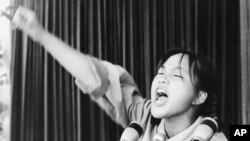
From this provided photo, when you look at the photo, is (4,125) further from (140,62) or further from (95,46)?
(140,62)

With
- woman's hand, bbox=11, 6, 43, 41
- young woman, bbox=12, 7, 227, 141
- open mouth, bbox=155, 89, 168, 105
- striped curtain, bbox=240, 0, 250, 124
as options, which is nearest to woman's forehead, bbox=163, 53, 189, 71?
young woman, bbox=12, 7, 227, 141

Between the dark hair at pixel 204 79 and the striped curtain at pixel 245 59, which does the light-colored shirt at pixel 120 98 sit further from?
the striped curtain at pixel 245 59

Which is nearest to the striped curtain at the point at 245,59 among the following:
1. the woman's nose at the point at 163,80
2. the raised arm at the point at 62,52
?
the woman's nose at the point at 163,80

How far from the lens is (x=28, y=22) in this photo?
1.76 m

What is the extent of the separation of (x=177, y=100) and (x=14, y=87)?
74cm

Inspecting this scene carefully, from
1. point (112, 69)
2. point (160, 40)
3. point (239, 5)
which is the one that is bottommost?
point (112, 69)

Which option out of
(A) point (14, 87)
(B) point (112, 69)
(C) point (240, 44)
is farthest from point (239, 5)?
(A) point (14, 87)

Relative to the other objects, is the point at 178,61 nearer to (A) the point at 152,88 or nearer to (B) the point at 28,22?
(A) the point at 152,88

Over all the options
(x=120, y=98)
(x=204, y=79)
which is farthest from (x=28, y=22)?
(x=204, y=79)

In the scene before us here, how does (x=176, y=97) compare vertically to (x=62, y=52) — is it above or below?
below

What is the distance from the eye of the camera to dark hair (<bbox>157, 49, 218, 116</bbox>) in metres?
1.60

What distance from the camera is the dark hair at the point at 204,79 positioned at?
63.0 inches

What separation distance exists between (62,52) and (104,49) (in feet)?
0.64

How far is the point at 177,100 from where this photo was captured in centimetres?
159
